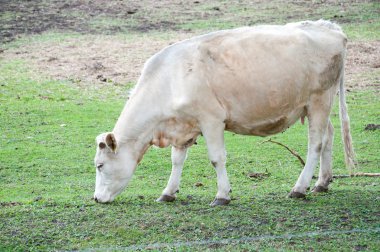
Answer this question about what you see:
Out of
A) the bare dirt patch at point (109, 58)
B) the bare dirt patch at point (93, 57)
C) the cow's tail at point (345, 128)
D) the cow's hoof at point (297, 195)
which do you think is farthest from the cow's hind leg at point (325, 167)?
the bare dirt patch at point (93, 57)

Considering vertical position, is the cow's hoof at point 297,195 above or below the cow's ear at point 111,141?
below

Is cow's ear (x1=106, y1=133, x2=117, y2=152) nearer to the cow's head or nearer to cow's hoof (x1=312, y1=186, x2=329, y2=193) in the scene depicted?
the cow's head

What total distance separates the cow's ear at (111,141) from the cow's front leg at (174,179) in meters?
0.84

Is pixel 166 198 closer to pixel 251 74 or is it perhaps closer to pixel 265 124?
pixel 265 124

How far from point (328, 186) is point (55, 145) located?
5551mm

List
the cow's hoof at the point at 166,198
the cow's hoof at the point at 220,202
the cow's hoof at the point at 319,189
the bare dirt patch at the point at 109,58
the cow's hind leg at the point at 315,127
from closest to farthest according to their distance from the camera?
the cow's hoof at the point at 220,202 → the cow's hind leg at the point at 315,127 → the cow's hoof at the point at 166,198 → the cow's hoof at the point at 319,189 → the bare dirt patch at the point at 109,58

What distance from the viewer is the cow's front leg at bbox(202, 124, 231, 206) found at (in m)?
9.42

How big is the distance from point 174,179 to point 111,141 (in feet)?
3.19

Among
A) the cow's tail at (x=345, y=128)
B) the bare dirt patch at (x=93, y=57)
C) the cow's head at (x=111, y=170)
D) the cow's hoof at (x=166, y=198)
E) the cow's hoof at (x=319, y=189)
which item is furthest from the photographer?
the bare dirt patch at (x=93, y=57)

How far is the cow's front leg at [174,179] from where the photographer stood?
9867 millimetres

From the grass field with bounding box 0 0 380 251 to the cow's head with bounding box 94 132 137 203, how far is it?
147 millimetres

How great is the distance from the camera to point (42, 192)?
1100cm

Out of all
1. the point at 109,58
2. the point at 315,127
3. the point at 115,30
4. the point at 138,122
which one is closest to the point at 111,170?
the point at 138,122

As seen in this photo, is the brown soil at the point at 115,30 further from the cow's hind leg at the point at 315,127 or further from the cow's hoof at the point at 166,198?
the cow's hoof at the point at 166,198
